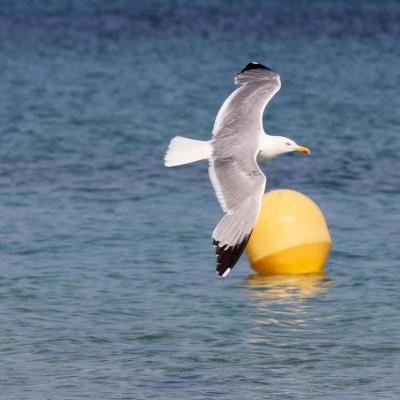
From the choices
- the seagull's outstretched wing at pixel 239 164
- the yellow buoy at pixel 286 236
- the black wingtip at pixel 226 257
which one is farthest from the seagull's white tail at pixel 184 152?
the yellow buoy at pixel 286 236

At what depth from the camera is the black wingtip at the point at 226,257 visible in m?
12.4

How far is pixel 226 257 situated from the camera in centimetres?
1245

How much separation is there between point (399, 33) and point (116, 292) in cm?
4717

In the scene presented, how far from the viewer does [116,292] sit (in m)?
16.1

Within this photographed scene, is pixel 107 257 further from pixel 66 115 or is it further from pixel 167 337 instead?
pixel 66 115

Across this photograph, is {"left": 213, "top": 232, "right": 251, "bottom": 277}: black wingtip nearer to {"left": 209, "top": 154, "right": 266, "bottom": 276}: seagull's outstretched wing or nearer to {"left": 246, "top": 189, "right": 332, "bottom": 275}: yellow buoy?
{"left": 209, "top": 154, "right": 266, "bottom": 276}: seagull's outstretched wing

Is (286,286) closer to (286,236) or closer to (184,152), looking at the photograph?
(286,236)

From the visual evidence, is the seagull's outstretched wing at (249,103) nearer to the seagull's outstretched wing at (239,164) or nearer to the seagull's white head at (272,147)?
the seagull's outstretched wing at (239,164)

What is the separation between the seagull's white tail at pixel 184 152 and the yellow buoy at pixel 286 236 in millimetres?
2302

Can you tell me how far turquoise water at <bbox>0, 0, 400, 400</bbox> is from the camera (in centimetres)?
1298

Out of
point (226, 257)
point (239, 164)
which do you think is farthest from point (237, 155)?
point (226, 257)

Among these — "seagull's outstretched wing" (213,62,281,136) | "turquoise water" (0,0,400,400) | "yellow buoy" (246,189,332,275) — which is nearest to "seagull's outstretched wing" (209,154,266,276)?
"seagull's outstretched wing" (213,62,281,136)

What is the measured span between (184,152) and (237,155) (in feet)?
2.29

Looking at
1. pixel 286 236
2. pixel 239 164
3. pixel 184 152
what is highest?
pixel 184 152
